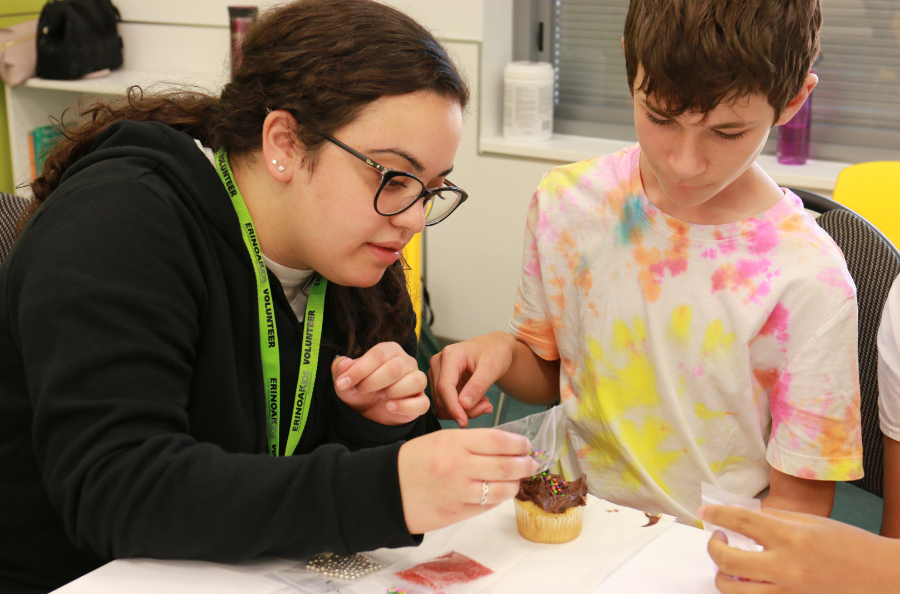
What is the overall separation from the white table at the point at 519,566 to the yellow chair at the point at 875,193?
1325 millimetres

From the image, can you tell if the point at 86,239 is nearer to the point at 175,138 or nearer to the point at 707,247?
the point at 175,138

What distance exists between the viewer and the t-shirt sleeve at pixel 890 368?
3.53 ft

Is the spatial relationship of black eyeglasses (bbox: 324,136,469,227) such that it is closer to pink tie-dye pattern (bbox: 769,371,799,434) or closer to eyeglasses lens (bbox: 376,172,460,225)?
eyeglasses lens (bbox: 376,172,460,225)

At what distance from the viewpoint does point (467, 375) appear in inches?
51.2

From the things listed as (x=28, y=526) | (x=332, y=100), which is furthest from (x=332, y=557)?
(x=332, y=100)

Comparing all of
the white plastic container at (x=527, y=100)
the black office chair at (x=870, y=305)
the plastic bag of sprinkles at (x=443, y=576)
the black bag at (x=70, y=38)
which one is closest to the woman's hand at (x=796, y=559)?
the plastic bag of sprinkles at (x=443, y=576)

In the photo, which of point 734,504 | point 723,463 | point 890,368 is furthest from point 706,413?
point 734,504

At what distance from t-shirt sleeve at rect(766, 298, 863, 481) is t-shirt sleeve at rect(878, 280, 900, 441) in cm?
3

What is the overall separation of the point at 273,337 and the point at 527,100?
6.77ft

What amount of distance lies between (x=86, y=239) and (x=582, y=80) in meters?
2.60

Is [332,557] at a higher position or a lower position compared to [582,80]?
lower

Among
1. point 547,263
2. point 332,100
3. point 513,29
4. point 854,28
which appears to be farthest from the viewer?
point 513,29

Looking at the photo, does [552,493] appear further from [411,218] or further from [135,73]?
[135,73]

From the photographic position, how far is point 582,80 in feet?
10.4
